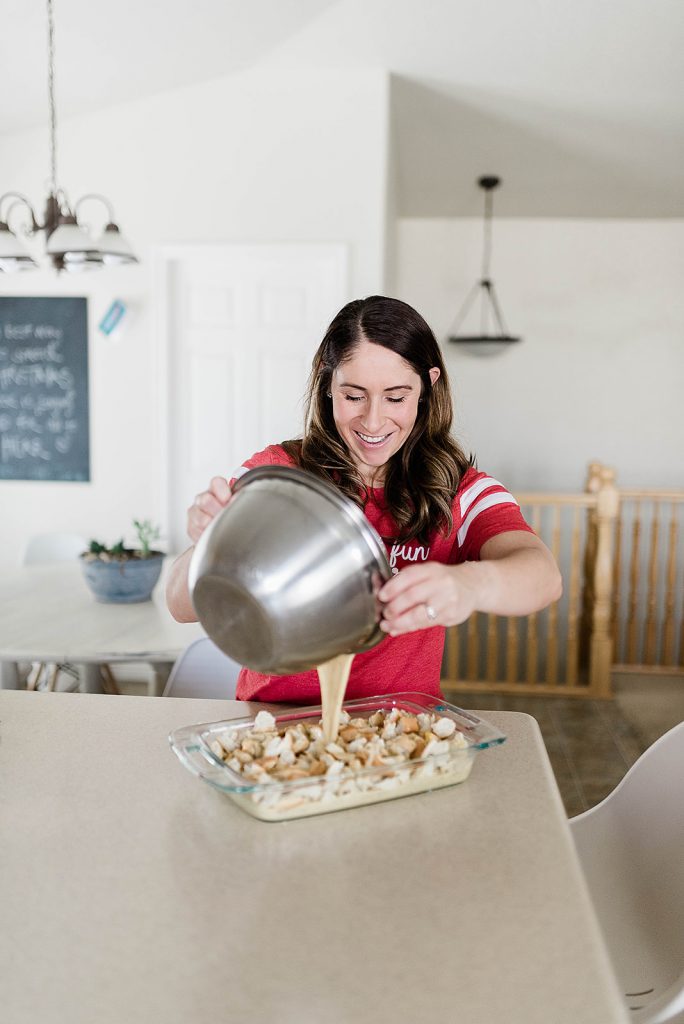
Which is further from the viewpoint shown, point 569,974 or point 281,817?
point 281,817

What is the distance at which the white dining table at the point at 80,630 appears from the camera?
2.16m

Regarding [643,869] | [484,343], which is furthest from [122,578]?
[484,343]

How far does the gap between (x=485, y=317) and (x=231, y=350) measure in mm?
1945

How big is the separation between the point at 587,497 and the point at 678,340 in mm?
1693

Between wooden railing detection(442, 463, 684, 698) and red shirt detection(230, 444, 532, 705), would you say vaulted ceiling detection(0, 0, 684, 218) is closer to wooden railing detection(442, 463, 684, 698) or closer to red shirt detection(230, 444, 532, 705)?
wooden railing detection(442, 463, 684, 698)

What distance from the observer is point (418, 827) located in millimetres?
930

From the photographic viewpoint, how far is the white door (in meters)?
3.88

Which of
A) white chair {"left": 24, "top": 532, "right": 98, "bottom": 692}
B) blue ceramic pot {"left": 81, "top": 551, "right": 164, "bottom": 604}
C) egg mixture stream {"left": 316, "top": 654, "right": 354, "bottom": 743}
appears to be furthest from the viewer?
white chair {"left": 24, "top": 532, "right": 98, "bottom": 692}

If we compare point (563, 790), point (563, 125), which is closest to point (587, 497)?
point (563, 790)

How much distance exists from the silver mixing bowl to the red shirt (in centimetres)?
38

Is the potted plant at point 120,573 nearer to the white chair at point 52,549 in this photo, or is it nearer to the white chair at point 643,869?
the white chair at point 52,549

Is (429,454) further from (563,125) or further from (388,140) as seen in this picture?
(563,125)

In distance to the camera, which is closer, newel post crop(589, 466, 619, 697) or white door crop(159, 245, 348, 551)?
white door crop(159, 245, 348, 551)

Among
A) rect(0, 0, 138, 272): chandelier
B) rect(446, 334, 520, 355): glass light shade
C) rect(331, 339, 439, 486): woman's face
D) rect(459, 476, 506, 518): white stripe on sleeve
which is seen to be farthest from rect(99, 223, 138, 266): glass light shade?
rect(446, 334, 520, 355): glass light shade
